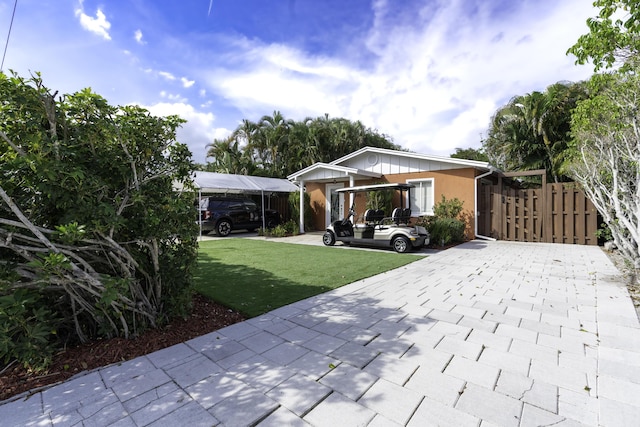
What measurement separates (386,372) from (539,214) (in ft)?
34.8

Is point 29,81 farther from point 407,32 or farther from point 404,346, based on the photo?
point 407,32

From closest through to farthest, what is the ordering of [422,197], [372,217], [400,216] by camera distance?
1. [400,216]
2. [372,217]
3. [422,197]

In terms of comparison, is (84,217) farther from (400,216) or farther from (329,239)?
(329,239)

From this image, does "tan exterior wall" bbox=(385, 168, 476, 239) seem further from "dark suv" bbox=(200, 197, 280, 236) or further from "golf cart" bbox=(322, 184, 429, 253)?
"dark suv" bbox=(200, 197, 280, 236)

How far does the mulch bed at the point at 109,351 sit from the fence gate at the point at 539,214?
34.8 ft

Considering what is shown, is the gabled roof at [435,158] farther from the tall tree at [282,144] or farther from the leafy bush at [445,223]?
the tall tree at [282,144]

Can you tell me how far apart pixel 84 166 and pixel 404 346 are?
10.7 feet

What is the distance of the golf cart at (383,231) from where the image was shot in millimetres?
8445

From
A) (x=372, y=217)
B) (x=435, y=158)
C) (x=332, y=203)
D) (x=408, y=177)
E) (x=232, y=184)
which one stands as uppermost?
(x=435, y=158)

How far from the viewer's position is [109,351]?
271 centimetres

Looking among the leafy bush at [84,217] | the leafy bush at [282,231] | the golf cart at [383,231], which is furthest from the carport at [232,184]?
the leafy bush at [84,217]

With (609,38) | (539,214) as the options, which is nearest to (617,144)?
(609,38)

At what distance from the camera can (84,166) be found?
241 centimetres

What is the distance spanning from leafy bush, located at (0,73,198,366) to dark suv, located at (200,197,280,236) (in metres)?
10.1
